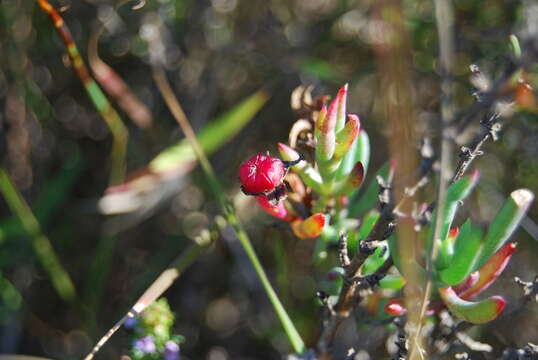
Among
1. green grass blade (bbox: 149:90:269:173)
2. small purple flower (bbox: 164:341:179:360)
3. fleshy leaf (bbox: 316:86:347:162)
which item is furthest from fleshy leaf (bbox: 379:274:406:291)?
green grass blade (bbox: 149:90:269:173)

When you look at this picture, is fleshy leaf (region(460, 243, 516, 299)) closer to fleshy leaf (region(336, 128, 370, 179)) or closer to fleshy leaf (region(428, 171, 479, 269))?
fleshy leaf (region(428, 171, 479, 269))

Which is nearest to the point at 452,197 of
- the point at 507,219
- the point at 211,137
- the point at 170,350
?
the point at 507,219

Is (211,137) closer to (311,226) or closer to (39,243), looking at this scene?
(39,243)

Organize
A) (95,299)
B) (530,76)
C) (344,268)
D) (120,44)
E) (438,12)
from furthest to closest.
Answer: (120,44), (95,299), (530,76), (344,268), (438,12)

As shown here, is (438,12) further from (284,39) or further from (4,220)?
(4,220)

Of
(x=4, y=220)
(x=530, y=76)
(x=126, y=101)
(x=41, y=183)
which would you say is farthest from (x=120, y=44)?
(x=530, y=76)

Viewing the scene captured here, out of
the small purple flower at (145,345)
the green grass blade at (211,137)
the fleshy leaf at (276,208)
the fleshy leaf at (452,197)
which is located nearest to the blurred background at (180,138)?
the green grass blade at (211,137)

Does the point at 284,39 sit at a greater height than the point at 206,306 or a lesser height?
greater
